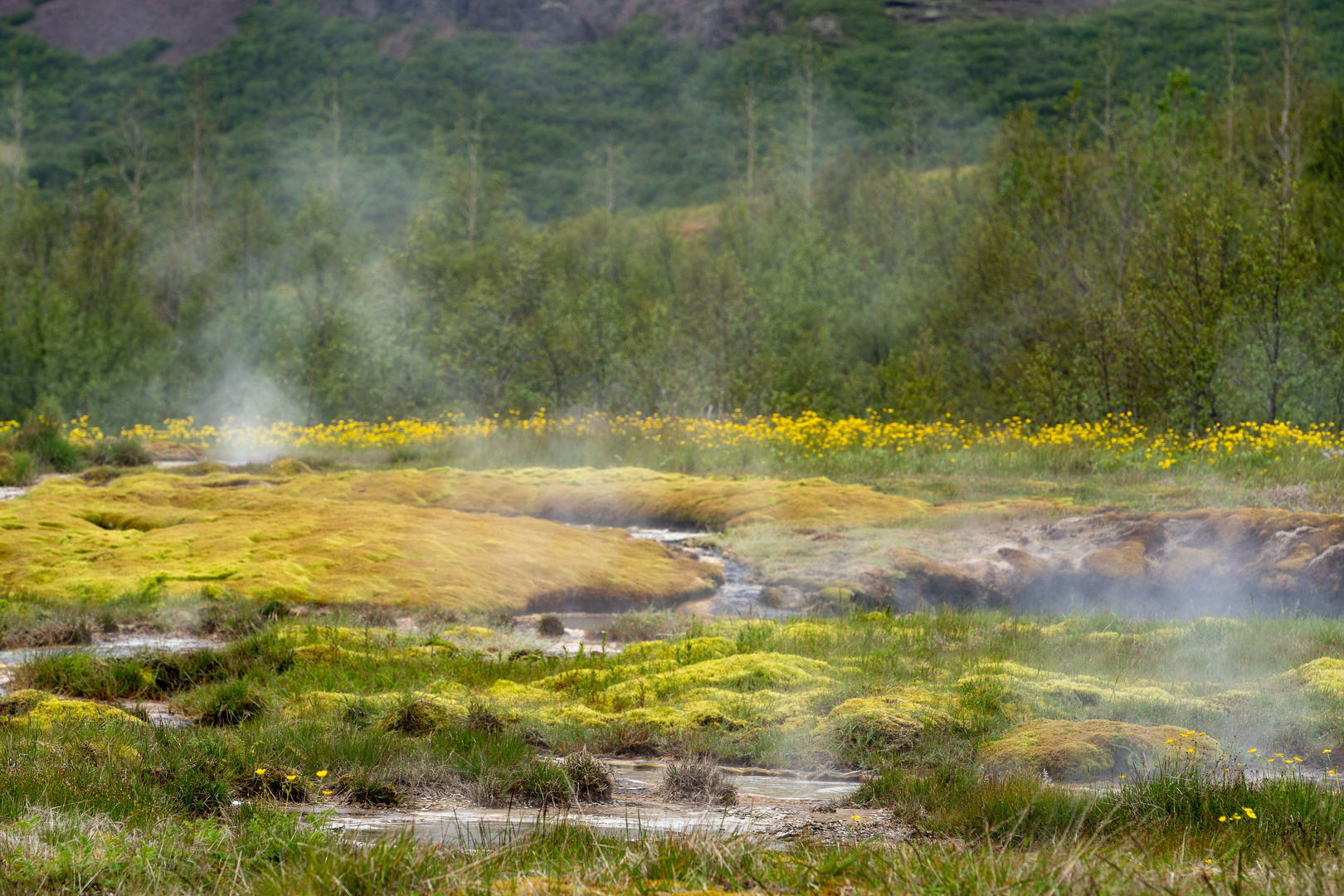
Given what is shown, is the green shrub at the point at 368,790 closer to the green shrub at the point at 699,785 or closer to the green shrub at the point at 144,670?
the green shrub at the point at 699,785

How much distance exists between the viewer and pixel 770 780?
5277mm

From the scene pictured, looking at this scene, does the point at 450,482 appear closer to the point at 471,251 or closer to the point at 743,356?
the point at 743,356

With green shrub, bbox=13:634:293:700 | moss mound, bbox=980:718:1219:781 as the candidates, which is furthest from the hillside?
moss mound, bbox=980:718:1219:781

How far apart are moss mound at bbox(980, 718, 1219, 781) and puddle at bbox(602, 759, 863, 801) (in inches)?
27.6

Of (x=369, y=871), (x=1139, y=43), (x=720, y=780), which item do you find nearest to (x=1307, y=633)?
(x=720, y=780)

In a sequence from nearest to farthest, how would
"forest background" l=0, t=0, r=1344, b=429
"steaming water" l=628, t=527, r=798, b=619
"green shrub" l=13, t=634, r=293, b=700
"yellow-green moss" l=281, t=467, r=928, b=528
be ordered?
"green shrub" l=13, t=634, r=293, b=700
"steaming water" l=628, t=527, r=798, b=619
"yellow-green moss" l=281, t=467, r=928, b=528
"forest background" l=0, t=0, r=1344, b=429

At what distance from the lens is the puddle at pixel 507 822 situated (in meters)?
3.69

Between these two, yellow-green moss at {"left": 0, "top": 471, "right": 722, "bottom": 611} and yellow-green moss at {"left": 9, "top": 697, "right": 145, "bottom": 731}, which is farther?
yellow-green moss at {"left": 0, "top": 471, "right": 722, "bottom": 611}

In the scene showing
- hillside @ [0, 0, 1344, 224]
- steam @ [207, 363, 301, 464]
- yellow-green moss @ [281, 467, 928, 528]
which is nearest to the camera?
yellow-green moss @ [281, 467, 928, 528]

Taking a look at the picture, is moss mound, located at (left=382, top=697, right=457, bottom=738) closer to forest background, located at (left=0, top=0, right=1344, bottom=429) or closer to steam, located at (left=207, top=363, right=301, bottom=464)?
forest background, located at (left=0, top=0, right=1344, bottom=429)

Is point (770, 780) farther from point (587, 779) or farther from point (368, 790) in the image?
point (368, 790)

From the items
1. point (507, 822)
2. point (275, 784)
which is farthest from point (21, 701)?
point (507, 822)

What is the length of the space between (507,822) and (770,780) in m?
1.86

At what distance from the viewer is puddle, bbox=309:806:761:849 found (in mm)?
3688
